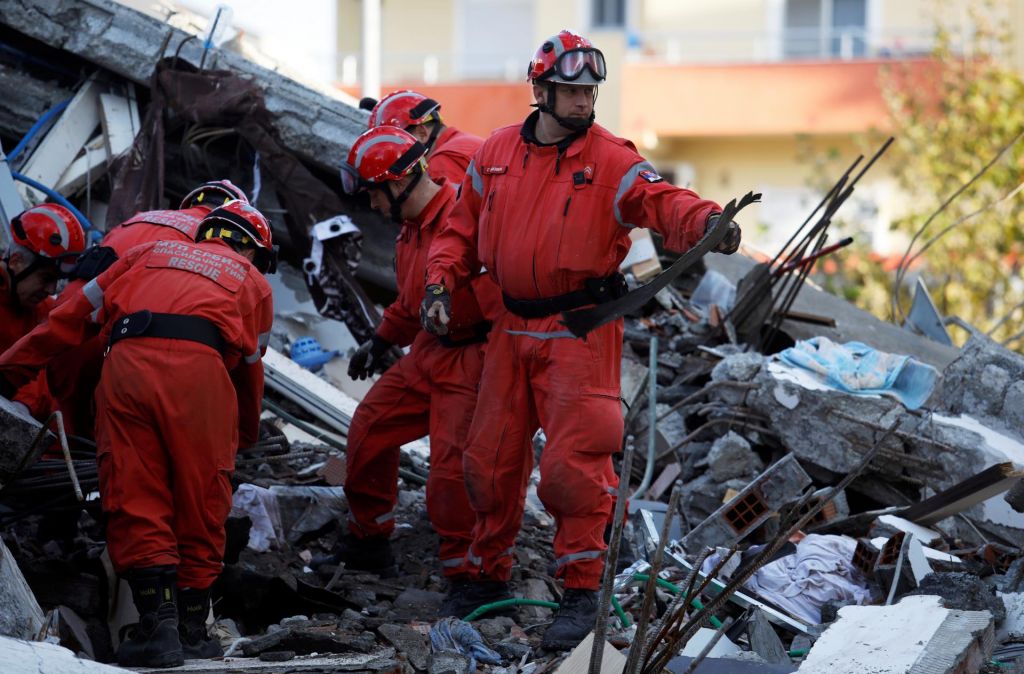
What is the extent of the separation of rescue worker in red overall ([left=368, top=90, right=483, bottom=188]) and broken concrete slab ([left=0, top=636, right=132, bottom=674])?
3.32 meters

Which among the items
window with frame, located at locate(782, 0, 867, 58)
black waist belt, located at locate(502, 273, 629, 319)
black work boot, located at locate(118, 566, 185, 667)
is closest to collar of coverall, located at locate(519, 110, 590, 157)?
black waist belt, located at locate(502, 273, 629, 319)

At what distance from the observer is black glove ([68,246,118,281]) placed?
17.4ft

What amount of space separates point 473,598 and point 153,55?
4.38 meters

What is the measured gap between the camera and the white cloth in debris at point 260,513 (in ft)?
19.6

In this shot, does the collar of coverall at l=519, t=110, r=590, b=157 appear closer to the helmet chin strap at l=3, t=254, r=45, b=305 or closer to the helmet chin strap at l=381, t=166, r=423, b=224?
the helmet chin strap at l=381, t=166, r=423, b=224

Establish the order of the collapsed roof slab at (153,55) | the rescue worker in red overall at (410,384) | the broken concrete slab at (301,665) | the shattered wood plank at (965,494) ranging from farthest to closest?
1. the collapsed roof slab at (153,55)
2. the shattered wood plank at (965,494)
3. the rescue worker in red overall at (410,384)
4. the broken concrete slab at (301,665)

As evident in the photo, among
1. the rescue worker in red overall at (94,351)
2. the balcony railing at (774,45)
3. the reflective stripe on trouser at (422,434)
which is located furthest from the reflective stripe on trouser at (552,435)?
the balcony railing at (774,45)

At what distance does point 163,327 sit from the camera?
4.79 m

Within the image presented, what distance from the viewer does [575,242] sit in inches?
197

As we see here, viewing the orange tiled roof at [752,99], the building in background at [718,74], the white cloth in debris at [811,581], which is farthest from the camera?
the building in background at [718,74]

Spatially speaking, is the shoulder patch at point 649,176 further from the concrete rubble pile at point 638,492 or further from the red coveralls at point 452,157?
the red coveralls at point 452,157

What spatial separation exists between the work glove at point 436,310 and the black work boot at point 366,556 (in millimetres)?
1266

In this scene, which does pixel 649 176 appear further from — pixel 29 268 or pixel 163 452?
pixel 29 268

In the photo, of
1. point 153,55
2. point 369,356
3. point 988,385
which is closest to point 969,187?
point 988,385
